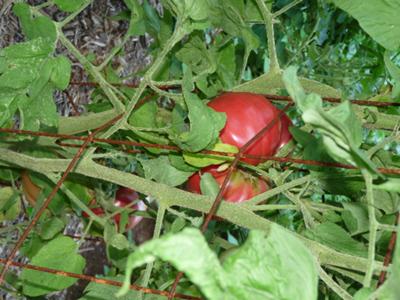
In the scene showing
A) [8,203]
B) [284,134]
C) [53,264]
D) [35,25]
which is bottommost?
[8,203]

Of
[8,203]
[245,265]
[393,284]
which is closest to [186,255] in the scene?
[245,265]

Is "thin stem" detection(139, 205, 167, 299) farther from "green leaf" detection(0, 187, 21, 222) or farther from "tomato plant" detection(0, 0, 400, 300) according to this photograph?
"green leaf" detection(0, 187, 21, 222)

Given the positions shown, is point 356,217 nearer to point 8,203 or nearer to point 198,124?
point 198,124

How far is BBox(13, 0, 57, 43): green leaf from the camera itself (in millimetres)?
855

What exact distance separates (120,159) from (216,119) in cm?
53

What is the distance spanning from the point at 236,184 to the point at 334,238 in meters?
0.26

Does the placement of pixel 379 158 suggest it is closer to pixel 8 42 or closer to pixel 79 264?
pixel 79 264

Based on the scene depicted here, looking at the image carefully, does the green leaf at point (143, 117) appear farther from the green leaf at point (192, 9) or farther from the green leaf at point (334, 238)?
the green leaf at point (334, 238)

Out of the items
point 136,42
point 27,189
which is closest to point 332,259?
point 27,189

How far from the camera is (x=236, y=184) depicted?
94 cm

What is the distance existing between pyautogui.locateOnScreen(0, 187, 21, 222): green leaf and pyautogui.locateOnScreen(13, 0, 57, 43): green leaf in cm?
49

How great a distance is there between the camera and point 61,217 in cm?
127

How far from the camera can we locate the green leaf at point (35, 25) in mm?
855

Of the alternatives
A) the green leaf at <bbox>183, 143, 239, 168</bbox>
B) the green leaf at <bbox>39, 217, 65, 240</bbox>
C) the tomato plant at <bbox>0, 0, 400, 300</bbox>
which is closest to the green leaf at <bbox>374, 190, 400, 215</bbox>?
the tomato plant at <bbox>0, 0, 400, 300</bbox>
